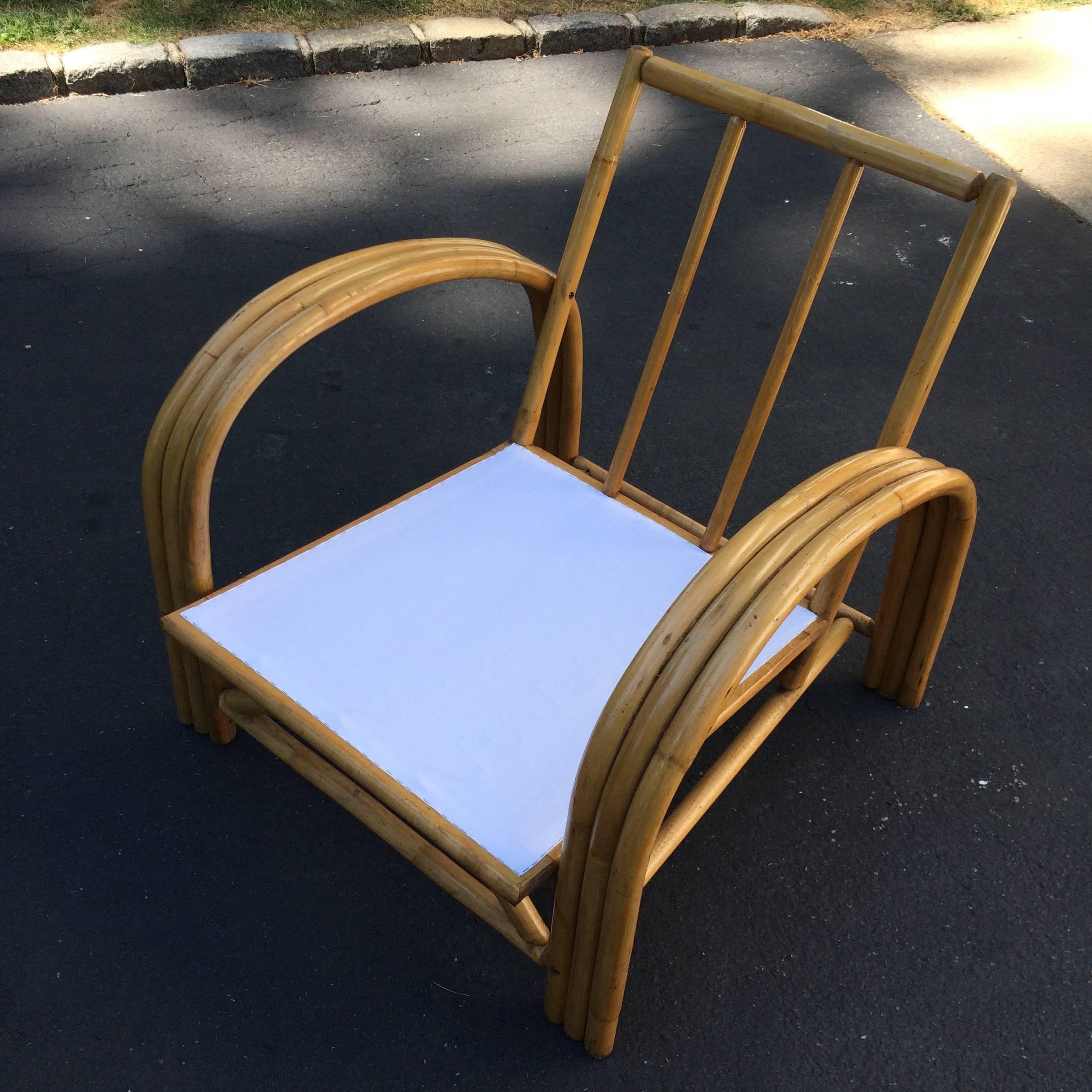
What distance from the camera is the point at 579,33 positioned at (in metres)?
3.35

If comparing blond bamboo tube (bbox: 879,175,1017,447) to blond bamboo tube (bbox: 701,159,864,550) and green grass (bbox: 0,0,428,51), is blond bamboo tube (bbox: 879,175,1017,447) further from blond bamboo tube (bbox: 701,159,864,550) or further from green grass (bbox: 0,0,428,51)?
green grass (bbox: 0,0,428,51)

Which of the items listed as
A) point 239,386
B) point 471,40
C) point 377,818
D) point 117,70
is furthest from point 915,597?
point 117,70

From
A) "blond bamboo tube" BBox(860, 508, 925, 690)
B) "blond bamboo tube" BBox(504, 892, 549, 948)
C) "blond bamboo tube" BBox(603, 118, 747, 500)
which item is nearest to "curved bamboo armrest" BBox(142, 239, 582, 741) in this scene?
"blond bamboo tube" BBox(603, 118, 747, 500)

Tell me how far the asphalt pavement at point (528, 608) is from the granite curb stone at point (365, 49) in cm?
5

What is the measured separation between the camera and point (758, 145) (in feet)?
9.92

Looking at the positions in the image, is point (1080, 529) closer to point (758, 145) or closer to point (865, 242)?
point (865, 242)

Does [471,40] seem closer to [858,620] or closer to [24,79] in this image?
[24,79]

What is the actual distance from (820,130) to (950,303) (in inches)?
10.4

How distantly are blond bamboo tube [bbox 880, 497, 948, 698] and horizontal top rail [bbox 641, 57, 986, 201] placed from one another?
385 mm

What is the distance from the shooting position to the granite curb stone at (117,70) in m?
3.02

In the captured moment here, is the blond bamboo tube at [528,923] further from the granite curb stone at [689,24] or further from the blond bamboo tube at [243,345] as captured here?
the granite curb stone at [689,24]

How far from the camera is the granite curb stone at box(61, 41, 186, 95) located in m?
3.02

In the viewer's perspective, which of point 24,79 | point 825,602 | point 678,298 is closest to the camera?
point 825,602

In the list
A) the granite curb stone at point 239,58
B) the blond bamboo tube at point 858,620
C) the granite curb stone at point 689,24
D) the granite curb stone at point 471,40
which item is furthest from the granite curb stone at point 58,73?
the blond bamboo tube at point 858,620
